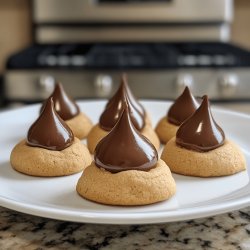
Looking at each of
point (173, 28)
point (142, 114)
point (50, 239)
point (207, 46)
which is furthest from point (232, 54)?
point (50, 239)

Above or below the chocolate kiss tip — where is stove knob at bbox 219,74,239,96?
below

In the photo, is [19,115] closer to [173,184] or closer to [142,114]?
[142,114]

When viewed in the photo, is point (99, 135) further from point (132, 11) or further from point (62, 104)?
point (132, 11)

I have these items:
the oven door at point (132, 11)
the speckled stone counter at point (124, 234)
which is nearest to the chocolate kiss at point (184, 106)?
the speckled stone counter at point (124, 234)

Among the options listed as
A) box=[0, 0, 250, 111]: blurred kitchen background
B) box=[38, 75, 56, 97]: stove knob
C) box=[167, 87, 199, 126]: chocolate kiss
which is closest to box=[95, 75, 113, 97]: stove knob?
box=[0, 0, 250, 111]: blurred kitchen background

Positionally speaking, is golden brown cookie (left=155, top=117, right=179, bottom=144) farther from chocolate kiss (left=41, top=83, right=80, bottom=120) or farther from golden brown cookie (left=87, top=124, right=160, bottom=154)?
chocolate kiss (left=41, top=83, right=80, bottom=120)

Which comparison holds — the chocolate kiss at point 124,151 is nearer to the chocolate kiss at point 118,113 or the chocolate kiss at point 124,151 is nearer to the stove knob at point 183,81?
the chocolate kiss at point 118,113

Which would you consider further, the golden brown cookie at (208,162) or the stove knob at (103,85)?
the stove knob at (103,85)

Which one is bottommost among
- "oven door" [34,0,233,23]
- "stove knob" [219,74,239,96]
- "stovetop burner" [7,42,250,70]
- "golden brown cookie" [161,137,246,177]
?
"stove knob" [219,74,239,96]
